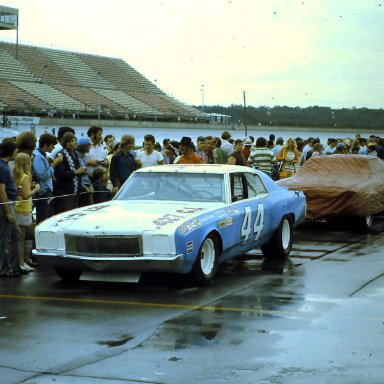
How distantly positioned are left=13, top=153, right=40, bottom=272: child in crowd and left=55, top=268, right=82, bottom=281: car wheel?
94 centimetres

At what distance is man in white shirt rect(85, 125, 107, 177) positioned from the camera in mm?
13750

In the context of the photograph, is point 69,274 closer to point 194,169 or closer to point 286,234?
point 194,169

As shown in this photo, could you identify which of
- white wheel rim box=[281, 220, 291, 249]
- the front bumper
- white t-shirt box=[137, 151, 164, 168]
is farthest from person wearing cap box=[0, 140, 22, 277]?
white t-shirt box=[137, 151, 164, 168]

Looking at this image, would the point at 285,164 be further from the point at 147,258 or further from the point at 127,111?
the point at 127,111

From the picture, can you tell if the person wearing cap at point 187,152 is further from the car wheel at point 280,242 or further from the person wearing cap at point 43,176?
the person wearing cap at point 43,176

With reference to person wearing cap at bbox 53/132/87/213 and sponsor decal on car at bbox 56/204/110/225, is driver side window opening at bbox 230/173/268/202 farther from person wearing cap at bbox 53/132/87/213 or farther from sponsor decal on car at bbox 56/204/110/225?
person wearing cap at bbox 53/132/87/213

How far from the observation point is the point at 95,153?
14.0 m

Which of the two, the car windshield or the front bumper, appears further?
the car windshield

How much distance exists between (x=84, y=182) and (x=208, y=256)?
145 inches

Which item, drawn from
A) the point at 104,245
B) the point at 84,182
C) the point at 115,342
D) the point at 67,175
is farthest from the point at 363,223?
the point at 115,342

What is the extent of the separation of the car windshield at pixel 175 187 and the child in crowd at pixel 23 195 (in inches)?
45.2

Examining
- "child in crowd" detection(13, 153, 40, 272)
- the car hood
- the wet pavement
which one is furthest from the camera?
"child in crowd" detection(13, 153, 40, 272)

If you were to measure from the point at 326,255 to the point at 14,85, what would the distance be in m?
59.6

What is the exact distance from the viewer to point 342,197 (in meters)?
15.5
